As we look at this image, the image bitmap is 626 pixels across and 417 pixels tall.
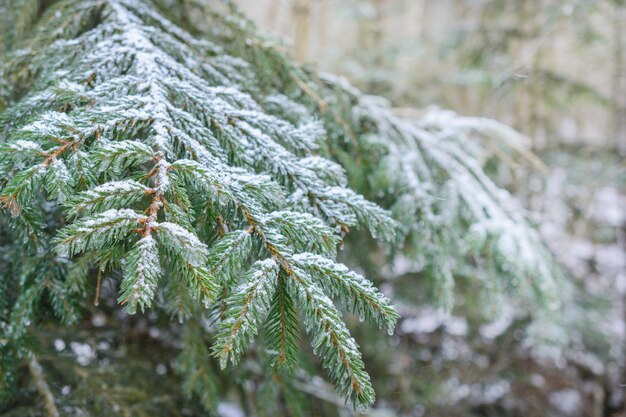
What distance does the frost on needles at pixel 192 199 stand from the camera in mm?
770

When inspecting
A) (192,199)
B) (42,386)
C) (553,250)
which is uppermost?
(192,199)

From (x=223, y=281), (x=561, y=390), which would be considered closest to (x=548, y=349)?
(x=561, y=390)

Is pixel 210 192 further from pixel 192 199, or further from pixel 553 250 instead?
pixel 553 250

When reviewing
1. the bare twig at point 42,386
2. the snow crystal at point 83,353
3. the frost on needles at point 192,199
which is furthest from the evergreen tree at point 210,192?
the snow crystal at point 83,353

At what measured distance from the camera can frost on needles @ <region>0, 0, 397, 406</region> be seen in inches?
30.3

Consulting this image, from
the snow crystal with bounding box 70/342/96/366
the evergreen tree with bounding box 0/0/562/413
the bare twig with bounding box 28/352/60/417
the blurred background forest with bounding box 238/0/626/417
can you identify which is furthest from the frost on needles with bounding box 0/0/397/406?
the blurred background forest with bounding box 238/0/626/417

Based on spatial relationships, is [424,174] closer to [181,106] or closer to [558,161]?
[181,106]

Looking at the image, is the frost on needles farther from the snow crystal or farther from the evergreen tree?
the snow crystal

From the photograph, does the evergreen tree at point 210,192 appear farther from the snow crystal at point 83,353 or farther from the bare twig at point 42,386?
the snow crystal at point 83,353

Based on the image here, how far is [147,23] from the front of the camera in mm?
1443

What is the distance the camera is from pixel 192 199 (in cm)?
98

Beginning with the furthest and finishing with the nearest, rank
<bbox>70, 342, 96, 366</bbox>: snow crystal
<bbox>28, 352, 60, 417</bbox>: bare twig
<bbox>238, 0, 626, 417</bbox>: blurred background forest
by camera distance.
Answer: <bbox>238, 0, 626, 417</bbox>: blurred background forest < <bbox>70, 342, 96, 366</bbox>: snow crystal < <bbox>28, 352, 60, 417</bbox>: bare twig

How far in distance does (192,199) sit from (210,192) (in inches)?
5.2

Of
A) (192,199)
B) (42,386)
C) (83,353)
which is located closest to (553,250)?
(192,199)
